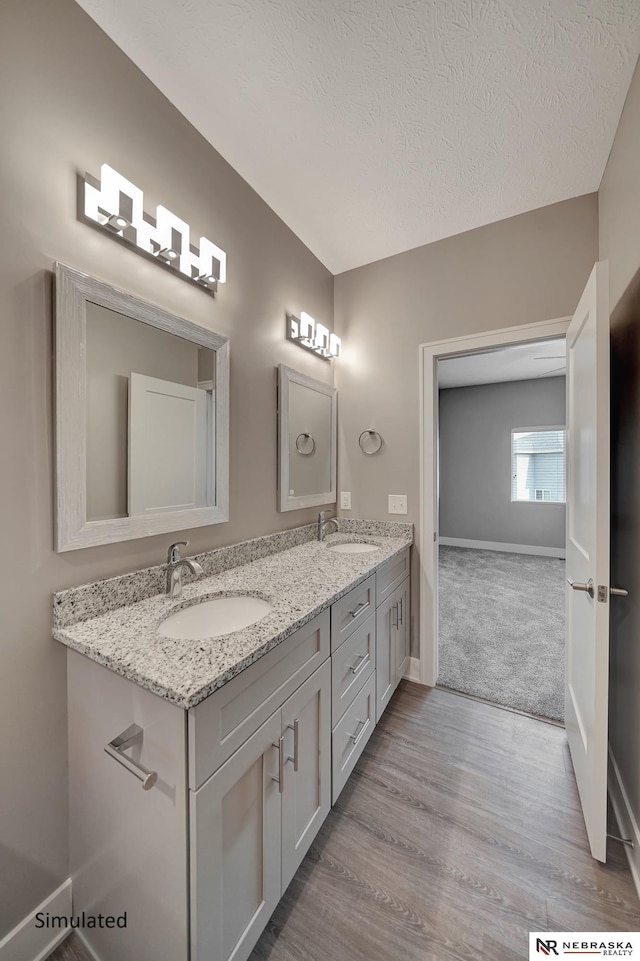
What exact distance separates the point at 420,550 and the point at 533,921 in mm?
1427

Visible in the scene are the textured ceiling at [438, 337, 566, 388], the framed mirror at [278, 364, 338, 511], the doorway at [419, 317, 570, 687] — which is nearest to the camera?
the framed mirror at [278, 364, 338, 511]

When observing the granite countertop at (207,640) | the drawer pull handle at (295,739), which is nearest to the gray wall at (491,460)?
the granite countertop at (207,640)

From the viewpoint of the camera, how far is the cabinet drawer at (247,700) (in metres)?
0.74

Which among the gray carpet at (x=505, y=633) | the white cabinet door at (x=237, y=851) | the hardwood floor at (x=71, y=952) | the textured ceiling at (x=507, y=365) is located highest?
the textured ceiling at (x=507, y=365)

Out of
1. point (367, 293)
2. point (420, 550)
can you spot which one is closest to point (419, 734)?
point (420, 550)

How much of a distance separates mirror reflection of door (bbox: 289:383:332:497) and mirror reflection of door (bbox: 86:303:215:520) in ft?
2.03

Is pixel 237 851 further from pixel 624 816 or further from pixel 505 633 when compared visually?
pixel 505 633

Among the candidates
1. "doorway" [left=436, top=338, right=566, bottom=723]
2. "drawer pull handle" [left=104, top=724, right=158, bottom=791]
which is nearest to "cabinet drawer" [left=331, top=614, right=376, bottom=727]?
"drawer pull handle" [left=104, top=724, right=158, bottom=791]

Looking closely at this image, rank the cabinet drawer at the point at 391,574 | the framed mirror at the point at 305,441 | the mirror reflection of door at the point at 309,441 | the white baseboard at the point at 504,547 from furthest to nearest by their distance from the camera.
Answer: the white baseboard at the point at 504,547, the mirror reflection of door at the point at 309,441, the framed mirror at the point at 305,441, the cabinet drawer at the point at 391,574

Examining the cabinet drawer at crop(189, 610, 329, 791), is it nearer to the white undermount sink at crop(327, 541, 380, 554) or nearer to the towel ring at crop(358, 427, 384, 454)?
the white undermount sink at crop(327, 541, 380, 554)

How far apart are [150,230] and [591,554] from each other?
6.12 feet

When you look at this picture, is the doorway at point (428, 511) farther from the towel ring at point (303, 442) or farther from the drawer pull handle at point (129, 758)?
the drawer pull handle at point (129, 758)

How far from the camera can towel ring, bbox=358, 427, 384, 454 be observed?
2.34 metres

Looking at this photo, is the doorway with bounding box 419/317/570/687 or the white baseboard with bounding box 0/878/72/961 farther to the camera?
the doorway with bounding box 419/317/570/687
